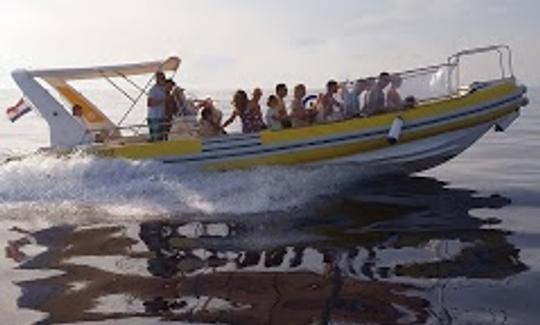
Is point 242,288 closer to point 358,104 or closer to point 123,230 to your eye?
point 123,230

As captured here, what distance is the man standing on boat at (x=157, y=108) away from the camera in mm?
13297

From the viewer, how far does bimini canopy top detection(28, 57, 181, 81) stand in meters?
14.0

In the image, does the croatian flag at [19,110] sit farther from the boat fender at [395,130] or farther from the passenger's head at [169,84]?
the boat fender at [395,130]

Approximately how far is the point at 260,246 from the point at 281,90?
5.49 m

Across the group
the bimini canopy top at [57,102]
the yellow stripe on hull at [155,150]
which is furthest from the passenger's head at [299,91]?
the bimini canopy top at [57,102]

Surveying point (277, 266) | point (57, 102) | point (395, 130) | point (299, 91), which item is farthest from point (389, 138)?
point (57, 102)

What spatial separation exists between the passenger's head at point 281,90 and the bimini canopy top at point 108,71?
297 cm

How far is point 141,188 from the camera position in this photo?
11.9 meters

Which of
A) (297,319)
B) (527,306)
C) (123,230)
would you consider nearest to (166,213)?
(123,230)

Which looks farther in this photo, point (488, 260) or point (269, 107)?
point (269, 107)

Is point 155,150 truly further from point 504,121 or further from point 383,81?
point 504,121

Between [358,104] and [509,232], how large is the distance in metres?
4.59

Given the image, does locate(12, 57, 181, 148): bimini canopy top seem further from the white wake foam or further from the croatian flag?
the croatian flag

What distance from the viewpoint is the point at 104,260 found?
780 centimetres
